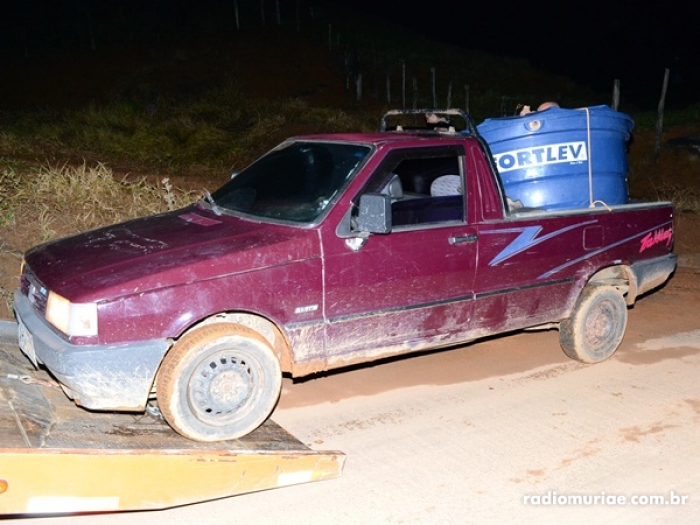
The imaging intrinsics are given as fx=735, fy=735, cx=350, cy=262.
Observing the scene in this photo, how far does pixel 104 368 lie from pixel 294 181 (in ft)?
5.97

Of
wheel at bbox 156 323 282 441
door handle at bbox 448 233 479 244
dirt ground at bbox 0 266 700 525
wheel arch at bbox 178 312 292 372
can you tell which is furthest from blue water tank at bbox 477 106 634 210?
wheel at bbox 156 323 282 441

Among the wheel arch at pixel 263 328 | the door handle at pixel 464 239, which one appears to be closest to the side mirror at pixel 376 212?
the door handle at pixel 464 239

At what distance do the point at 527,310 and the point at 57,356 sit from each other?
10.8ft

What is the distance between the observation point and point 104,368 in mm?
3887

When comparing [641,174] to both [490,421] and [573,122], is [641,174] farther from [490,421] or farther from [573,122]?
[490,421]

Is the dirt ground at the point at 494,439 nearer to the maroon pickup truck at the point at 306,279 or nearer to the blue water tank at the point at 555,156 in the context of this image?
the maroon pickup truck at the point at 306,279

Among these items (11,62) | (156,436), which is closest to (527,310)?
(156,436)

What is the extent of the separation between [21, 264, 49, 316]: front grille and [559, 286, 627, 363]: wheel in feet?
12.8

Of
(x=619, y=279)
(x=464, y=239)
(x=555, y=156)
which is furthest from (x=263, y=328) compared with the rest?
(x=619, y=279)

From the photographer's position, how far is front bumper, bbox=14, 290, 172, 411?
3.86 meters

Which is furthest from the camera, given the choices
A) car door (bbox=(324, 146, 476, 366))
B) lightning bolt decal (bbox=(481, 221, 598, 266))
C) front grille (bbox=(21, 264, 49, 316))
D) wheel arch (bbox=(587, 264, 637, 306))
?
wheel arch (bbox=(587, 264, 637, 306))

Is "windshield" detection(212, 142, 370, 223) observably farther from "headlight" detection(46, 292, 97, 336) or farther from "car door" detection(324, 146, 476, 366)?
"headlight" detection(46, 292, 97, 336)

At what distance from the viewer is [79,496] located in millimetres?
3305

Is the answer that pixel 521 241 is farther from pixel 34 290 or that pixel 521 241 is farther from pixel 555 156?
pixel 34 290
